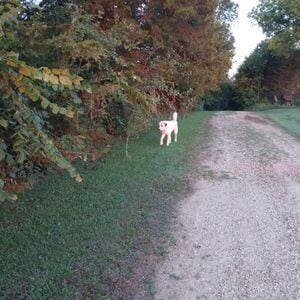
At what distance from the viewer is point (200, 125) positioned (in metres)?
14.9

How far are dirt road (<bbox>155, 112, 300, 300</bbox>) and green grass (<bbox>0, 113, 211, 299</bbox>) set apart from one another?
398 millimetres

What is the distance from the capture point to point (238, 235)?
5375mm

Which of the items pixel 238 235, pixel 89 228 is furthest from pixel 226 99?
pixel 89 228

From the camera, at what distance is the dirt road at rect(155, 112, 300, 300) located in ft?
13.8

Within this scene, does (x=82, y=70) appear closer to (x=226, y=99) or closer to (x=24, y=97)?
(x=24, y=97)

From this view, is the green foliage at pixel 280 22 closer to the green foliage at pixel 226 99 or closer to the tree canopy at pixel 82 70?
the green foliage at pixel 226 99

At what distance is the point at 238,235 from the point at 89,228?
2043mm

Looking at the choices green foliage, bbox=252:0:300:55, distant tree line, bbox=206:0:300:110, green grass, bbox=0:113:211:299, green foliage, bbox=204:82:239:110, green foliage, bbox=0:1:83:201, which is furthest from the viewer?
green foliage, bbox=204:82:239:110

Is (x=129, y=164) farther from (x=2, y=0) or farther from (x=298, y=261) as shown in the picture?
(x=2, y=0)

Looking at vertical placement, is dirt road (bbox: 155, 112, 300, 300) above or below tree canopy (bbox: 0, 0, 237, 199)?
below

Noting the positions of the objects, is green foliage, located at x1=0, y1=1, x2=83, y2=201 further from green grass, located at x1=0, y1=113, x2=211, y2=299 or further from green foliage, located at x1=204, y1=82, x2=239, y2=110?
green foliage, located at x1=204, y1=82, x2=239, y2=110

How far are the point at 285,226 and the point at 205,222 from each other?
115 centimetres

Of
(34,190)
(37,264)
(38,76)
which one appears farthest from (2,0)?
(34,190)

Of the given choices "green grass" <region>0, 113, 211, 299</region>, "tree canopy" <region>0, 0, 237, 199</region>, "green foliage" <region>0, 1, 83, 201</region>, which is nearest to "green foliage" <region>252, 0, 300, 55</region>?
"tree canopy" <region>0, 0, 237, 199</region>
